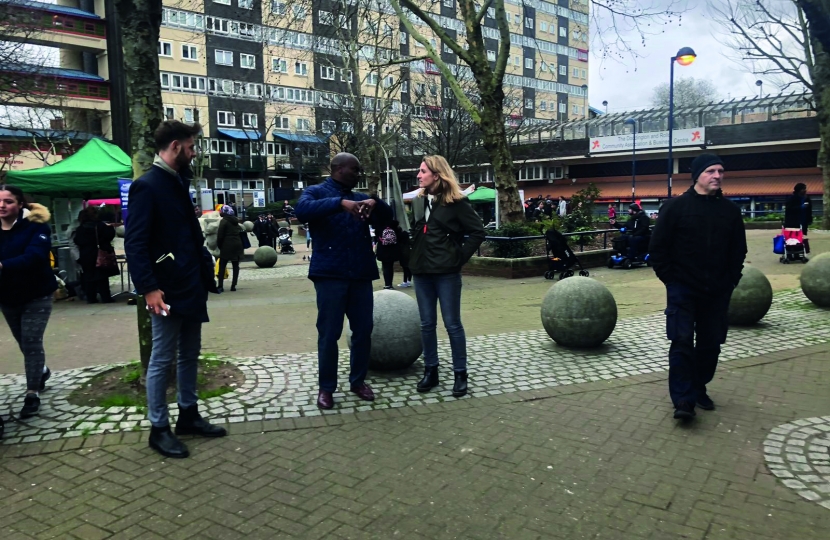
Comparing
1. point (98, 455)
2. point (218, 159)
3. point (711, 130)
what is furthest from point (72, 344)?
point (218, 159)

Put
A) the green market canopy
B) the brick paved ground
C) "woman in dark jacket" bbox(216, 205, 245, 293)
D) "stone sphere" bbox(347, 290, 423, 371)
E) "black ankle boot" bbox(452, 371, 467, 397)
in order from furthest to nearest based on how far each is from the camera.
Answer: "woman in dark jacket" bbox(216, 205, 245, 293) → the green market canopy → "stone sphere" bbox(347, 290, 423, 371) → "black ankle boot" bbox(452, 371, 467, 397) → the brick paved ground

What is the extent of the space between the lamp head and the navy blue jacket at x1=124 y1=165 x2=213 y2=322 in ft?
76.8

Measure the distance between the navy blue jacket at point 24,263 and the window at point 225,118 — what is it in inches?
2351

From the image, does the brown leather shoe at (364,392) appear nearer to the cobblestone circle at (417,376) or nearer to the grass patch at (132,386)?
the cobblestone circle at (417,376)

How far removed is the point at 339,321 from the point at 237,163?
2355 inches

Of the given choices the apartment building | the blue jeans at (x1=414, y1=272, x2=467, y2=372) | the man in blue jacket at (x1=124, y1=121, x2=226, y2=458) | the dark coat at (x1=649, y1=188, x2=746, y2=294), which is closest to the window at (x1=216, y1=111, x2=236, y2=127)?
the apartment building

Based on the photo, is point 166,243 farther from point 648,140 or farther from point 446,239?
point 648,140

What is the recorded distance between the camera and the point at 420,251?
5.37 m

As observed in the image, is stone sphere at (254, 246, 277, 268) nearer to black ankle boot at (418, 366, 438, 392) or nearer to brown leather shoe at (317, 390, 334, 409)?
black ankle boot at (418, 366, 438, 392)

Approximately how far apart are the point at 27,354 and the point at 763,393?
20.1ft

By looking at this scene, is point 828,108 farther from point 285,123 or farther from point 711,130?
point 285,123

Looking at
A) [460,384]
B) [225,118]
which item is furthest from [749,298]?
[225,118]

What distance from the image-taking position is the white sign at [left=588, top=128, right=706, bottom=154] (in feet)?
162

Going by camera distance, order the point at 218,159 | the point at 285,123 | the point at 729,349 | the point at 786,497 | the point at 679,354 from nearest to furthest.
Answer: the point at 786,497 < the point at 679,354 < the point at 729,349 < the point at 218,159 < the point at 285,123
